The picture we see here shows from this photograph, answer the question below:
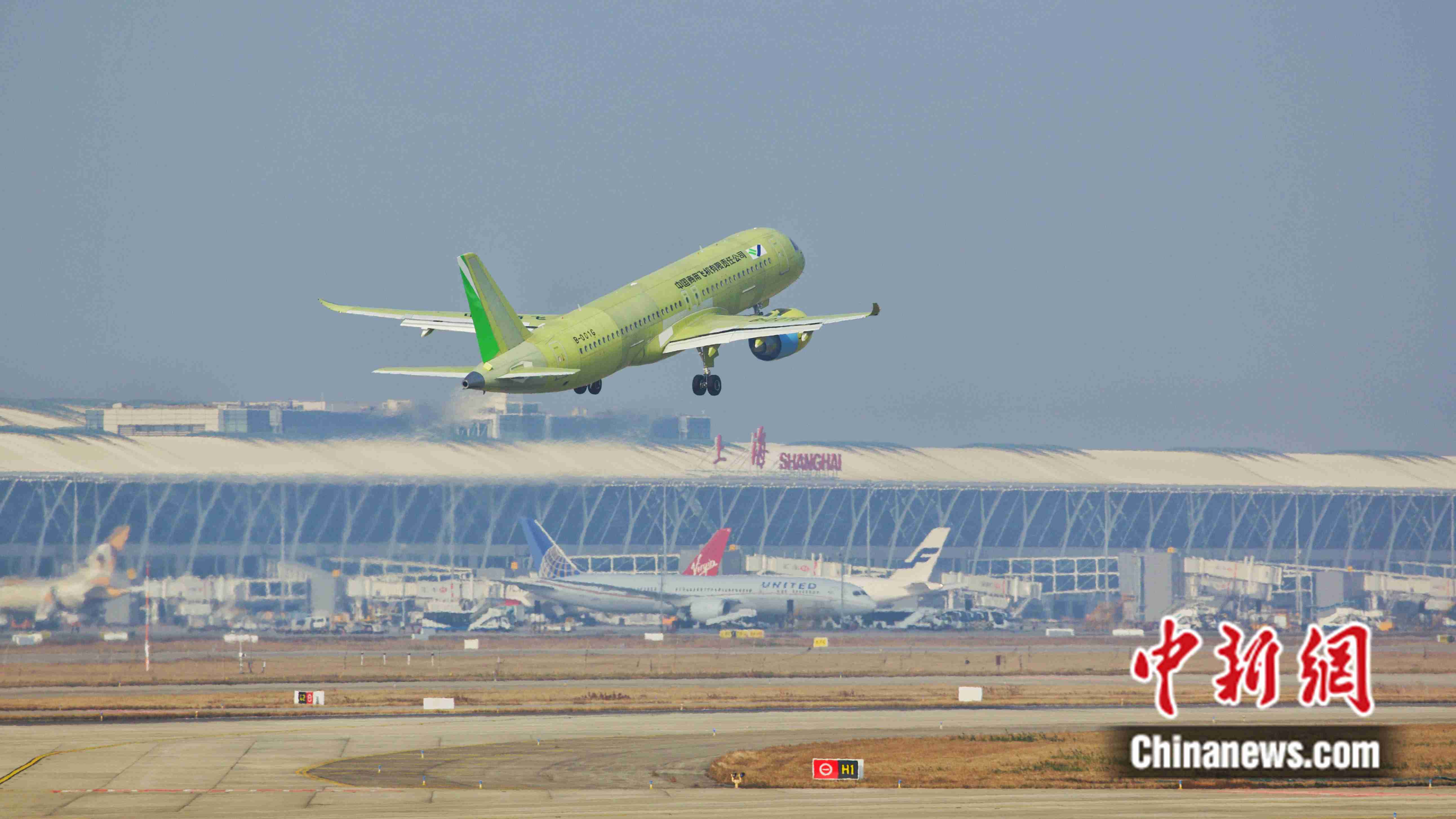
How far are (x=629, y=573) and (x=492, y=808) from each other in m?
121

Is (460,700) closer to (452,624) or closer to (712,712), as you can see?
(712,712)

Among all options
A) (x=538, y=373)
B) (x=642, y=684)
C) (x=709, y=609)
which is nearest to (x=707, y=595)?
(x=709, y=609)

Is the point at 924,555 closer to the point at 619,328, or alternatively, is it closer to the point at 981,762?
the point at 981,762

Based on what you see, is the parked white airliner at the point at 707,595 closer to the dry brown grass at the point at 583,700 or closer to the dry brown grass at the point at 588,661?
the dry brown grass at the point at 588,661

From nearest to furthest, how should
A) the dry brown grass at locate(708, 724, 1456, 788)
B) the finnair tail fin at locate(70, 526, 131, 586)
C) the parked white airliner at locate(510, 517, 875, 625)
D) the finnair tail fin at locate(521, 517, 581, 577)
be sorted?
1. the dry brown grass at locate(708, 724, 1456, 788)
2. the finnair tail fin at locate(70, 526, 131, 586)
3. the parked white airliner at locate(510, 517, 875, 625)
4. the finnair tail fin at locate(521, 517, 581, 577)

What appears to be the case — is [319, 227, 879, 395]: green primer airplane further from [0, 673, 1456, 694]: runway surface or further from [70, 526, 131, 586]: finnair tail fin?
[70, 526, 131, 586]: finnair tail fin

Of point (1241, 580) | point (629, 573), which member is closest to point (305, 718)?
point (629, 573)

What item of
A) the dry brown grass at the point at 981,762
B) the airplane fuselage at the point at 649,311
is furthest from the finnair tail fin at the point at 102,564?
the airplane fuselage at the point at 649,311

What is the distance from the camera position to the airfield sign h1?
81.6 metres

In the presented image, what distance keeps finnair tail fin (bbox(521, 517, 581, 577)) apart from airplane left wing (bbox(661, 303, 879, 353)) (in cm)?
12823

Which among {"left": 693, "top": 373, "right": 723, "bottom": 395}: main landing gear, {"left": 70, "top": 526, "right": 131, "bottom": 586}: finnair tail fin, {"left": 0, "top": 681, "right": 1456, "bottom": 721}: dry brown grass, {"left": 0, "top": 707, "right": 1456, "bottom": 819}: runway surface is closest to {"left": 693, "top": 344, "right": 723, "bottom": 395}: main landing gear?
{"left": 693, "top": 373, "right": 723, "bottom": 395}: main landing gear

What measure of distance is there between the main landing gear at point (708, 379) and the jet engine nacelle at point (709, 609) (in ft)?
376

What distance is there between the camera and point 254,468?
515 feet

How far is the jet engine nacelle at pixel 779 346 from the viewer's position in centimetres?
6025
